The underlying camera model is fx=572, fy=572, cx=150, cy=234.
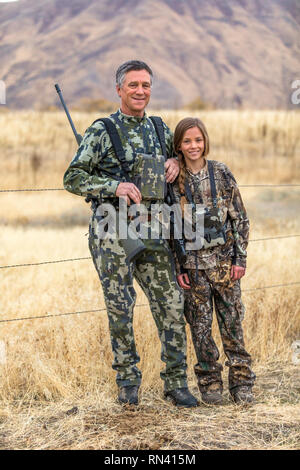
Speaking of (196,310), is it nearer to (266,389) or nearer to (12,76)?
(266,389)

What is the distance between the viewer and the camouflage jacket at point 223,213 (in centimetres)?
372

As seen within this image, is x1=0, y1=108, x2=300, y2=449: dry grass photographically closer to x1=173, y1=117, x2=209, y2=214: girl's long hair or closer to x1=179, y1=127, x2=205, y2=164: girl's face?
x1=173, y1=117, x2=209, y2=214: girl's long hair

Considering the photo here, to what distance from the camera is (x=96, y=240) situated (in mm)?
→ 3576

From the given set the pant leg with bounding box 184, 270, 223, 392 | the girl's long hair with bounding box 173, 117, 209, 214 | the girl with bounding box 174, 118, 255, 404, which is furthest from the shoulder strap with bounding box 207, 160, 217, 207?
the pant leg with bounding box 184, 270, 223, 392

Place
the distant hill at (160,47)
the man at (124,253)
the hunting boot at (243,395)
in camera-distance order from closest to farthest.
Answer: the man at (124,253)
the hunting boot at (243,395)
the distant hill at (160,47)

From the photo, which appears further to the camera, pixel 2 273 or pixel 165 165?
pixel 2 273

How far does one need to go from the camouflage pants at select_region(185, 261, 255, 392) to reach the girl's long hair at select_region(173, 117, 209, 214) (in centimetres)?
51

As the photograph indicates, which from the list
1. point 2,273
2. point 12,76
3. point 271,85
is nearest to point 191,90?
point 271,85

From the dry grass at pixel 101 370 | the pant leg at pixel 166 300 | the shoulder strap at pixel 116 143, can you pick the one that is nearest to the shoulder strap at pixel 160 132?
the shoulder strap at pixel 116 143

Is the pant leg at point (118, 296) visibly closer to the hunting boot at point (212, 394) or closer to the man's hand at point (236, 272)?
the hunting boot at point (212, 394)

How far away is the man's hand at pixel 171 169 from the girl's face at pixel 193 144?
0.10 m

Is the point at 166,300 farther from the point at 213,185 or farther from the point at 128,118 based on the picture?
the point at 128,118

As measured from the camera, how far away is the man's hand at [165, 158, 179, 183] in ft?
12.0

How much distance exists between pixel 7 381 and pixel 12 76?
10192 centimetres
